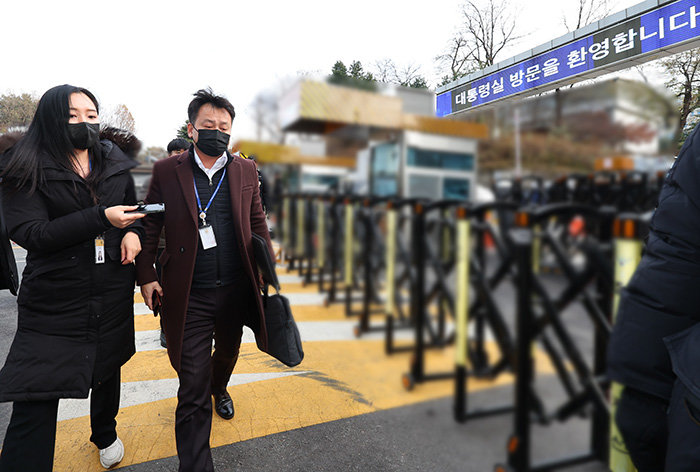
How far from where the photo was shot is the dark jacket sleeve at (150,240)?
187 centimetres

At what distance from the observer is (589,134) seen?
0.59 m

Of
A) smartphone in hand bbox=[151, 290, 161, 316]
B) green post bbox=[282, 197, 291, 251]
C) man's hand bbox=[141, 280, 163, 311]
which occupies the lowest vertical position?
smartphone in hand bbox=[151, 290, 161, 316]

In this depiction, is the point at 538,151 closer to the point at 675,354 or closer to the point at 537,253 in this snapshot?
the point at 537,253

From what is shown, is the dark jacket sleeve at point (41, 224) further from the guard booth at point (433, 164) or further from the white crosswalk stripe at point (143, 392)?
the guard booth at point (433, 164)

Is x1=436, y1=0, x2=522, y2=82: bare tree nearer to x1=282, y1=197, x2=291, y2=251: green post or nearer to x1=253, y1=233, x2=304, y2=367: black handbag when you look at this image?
x1=282, y1=197, x2=291, y2=251: green post

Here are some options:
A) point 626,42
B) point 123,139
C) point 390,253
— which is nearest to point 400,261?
point 390,253

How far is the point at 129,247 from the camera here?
176cm

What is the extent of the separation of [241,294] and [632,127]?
1.65 metres

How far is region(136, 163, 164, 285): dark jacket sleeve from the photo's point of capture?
187 centimetres

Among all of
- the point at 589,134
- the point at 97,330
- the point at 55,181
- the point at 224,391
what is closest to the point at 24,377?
the point at 97,330

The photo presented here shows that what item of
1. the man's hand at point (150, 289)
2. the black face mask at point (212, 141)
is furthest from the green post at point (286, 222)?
the man's hand at point (150, 289)

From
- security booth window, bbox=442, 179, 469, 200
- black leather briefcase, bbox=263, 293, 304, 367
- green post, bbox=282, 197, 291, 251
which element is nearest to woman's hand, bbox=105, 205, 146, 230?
black leather briefcase, bbox=263, 293, 304, 367

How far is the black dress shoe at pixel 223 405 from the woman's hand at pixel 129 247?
0.96 meters

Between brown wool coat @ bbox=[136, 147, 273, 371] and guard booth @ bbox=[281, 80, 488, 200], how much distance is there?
114cm
